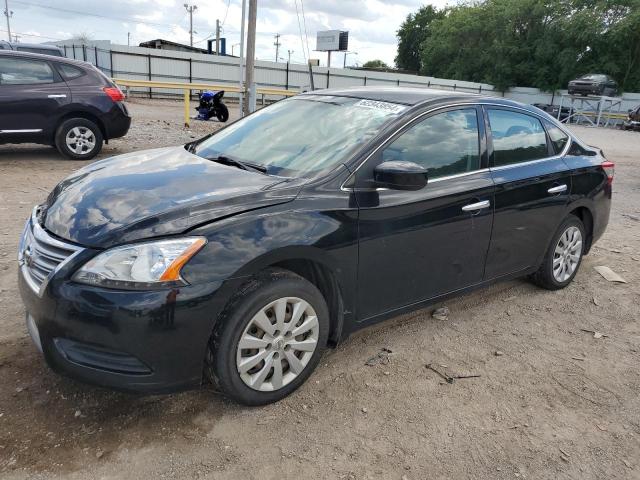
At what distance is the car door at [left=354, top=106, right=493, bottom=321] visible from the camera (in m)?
3.05

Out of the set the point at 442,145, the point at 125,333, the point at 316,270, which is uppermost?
the point at 442,145

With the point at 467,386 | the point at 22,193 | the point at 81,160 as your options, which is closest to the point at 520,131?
the point at 467,386

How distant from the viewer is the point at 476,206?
3.53m

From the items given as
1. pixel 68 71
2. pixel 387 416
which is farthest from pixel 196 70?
pixel 387 416

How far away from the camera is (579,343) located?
3.81 meters

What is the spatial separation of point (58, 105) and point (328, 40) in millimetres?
41136

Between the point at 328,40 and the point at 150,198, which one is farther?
the point at 328,40

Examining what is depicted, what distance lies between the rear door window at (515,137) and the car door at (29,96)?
6992 mm

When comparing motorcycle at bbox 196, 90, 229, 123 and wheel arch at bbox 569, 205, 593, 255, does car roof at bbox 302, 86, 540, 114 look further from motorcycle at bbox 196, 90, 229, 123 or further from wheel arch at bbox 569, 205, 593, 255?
motorcycle at bbox 196, 90, 229, 123

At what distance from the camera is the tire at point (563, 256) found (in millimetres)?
4398

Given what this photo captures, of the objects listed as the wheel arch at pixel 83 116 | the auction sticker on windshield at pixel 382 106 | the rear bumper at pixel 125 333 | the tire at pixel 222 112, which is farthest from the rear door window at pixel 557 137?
the tire at pixel 222 112

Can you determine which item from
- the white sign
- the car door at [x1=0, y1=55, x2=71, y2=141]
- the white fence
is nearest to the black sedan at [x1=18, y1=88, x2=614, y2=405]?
the car door at [x1=0, y1=55, x2=71, y2=141]

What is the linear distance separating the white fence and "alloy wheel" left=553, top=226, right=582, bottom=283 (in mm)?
22193

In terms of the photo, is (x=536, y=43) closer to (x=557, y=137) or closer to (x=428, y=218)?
(x=557, y=137)
